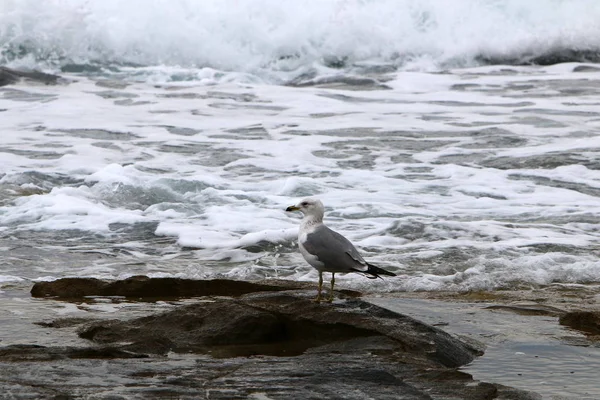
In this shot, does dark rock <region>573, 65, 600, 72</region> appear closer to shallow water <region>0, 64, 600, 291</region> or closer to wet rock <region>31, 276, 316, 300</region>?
shallow water <region>0, 64, 600, 291</region>

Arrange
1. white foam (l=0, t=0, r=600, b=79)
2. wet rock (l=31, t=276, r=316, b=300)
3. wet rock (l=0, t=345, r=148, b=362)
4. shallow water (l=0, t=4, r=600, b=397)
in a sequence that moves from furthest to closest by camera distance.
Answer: white foam (l=0, t=0, r=600, b=79), shallow water (l=0, t=4, r=600, b=397), wet rock (l=31, t=276, r=316, b=300), wet rock (l=0, t=345, r=148, b=362)

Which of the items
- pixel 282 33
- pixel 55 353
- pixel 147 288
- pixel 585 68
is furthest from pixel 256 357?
pixel 282 33

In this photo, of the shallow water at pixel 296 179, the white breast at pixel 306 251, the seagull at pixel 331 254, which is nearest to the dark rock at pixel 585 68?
the shallow water at pixel 296 179

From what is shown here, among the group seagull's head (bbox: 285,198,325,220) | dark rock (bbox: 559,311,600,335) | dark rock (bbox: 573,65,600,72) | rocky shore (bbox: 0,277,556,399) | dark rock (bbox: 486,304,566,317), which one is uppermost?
seagull's head (bbox: 285,198,325,220)

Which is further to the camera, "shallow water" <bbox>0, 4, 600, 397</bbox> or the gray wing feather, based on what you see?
"shallow water" <bbox>0, 4, 600, 397</bbox>

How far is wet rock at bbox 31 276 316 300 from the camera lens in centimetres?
526

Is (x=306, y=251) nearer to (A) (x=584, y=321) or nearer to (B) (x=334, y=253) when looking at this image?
(B) (x=334, y=253)

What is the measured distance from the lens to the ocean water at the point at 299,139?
22.0 ft

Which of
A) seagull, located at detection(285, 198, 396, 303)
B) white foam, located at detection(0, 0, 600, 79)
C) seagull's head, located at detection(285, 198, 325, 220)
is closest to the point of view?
seagull, located at detection(285, 198, 396, 303)

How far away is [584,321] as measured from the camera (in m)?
4.64

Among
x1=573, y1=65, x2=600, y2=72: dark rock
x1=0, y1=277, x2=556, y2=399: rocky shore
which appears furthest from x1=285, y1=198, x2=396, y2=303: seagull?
x1=573, y1=65, x2=600, y2=72: dark rock

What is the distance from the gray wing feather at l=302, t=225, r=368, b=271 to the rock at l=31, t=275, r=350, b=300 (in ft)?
2.75

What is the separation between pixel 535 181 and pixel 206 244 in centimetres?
350

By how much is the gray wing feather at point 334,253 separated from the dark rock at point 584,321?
100cm
